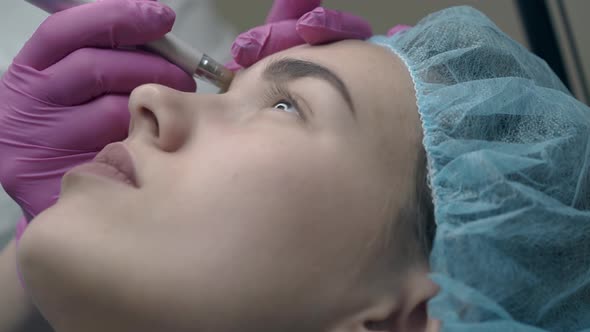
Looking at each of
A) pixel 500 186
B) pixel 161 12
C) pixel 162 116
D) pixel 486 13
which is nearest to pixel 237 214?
pixel 162 116

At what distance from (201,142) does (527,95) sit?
462mm

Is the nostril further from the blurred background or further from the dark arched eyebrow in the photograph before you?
the blurred background

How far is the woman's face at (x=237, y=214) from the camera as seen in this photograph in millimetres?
618

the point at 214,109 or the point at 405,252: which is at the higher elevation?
the point at 214,109

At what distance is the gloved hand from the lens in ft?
2.91

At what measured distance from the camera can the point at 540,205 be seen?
2.20 feet

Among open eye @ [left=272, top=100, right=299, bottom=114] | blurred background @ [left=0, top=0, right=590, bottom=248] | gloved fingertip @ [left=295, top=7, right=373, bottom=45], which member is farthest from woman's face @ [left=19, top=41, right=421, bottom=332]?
blurred background @ [left=0, top=0, right=590, bottom=248]

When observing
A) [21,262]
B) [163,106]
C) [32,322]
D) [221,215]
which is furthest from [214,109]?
[32,322]

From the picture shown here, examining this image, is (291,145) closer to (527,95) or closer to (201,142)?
(201,142)

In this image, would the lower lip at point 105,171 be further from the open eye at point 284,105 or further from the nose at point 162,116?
the open eye at point 284,105

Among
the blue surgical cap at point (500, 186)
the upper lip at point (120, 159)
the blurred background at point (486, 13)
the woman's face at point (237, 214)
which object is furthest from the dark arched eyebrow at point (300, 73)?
the blurred background at point (486, 13)

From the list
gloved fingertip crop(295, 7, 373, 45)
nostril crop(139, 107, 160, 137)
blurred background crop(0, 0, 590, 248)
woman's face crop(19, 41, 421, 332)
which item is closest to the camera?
woman's face crop(19, 41, 421, 332)

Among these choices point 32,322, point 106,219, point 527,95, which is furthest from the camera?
point 32,322

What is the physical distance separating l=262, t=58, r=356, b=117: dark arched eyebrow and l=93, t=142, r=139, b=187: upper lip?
0.23 metres
